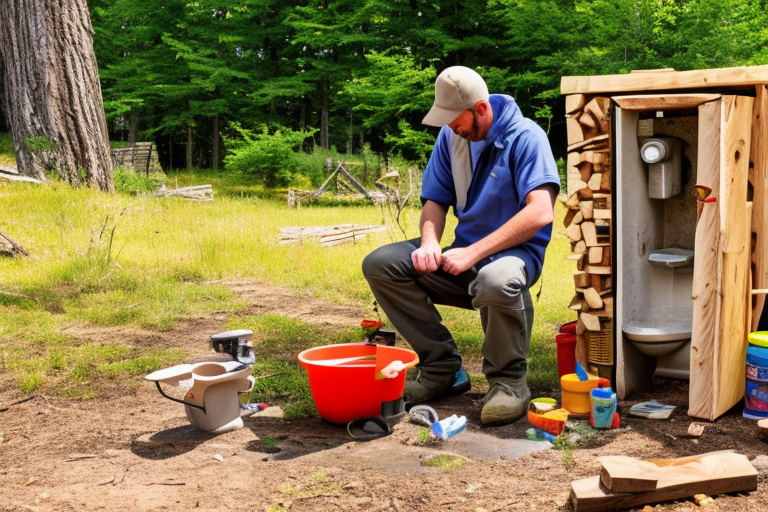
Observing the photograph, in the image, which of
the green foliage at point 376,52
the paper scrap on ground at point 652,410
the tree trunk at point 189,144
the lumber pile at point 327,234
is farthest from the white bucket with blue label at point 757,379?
the tree trunk at point 189,144

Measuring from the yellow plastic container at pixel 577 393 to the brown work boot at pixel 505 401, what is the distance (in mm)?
196

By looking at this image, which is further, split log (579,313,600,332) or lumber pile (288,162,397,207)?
lumber pile (288,162,397,207)

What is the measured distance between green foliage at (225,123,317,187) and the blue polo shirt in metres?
12.9

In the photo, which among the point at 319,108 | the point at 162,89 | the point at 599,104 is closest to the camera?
the point at 599,104

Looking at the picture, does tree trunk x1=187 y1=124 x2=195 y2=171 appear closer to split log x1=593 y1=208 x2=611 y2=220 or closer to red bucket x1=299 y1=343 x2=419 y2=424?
split log x1=593 y1=208 x2=611 y2=220

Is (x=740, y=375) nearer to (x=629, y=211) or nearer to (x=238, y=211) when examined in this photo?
(x=629, y=211)

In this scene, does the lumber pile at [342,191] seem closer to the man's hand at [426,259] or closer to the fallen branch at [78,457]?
the man's hand at [426,259]

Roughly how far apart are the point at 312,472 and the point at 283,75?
846 inches

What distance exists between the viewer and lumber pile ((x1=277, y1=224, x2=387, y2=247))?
8.66m

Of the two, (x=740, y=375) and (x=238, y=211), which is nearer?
(x=740, y=375)

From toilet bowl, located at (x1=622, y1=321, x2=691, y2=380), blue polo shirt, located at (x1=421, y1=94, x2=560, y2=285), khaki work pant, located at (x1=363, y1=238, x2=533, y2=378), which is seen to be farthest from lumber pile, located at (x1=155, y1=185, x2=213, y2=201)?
toilet bowl, located at (x1=622, y1=321, x2=691, y2=380)

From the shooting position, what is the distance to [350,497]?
2.57 meters

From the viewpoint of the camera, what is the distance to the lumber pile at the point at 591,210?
12.3 feet

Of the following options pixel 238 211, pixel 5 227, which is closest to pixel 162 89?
pixel 238 211
